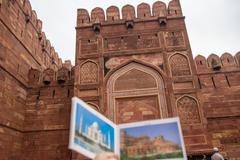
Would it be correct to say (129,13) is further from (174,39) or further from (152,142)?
(152,142)

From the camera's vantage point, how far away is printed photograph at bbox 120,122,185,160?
6.23 ft

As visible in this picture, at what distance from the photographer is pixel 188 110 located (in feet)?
19.5

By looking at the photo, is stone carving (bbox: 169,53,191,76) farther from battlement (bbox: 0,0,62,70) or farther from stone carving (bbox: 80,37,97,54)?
battlement (bbox: 0,0,62,70)

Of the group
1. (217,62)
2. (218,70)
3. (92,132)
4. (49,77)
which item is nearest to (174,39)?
(217,62)

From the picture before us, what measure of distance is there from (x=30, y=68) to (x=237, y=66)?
7175 millimetres

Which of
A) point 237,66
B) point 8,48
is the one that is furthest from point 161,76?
point 8,48

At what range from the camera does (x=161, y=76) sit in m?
6.41

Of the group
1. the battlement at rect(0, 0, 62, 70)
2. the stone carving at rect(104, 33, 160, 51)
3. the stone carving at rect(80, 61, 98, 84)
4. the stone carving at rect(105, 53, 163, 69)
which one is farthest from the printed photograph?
the battlement at rect(0, 0, 62, 70)

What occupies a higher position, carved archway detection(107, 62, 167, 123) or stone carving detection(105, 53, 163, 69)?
stone carving detection(105, 53, 163, 69)

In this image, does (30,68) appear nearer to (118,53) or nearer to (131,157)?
(118,53)

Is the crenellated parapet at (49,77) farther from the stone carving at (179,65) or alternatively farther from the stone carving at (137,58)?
the stone carving at (179,65)

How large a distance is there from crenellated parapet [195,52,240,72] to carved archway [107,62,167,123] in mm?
1813

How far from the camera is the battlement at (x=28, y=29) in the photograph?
6.59 m

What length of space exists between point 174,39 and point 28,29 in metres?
5.22
